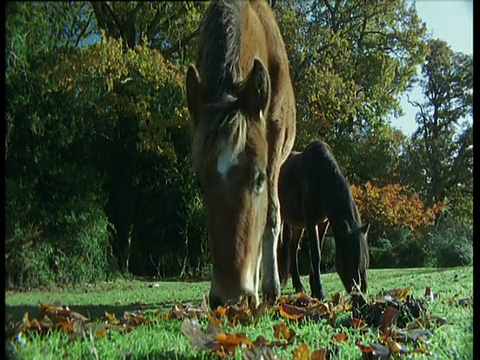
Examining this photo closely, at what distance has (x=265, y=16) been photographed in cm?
226

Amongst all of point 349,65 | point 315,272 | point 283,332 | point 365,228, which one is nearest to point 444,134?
point 349,65

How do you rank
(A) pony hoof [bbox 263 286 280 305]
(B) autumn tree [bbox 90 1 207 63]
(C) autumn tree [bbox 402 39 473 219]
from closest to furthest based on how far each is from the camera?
(B) autumn tree [bbox 90 1 207 63]
(C) autumn tree [bbox 402 39 473 219]
(A) pony hoof [bbox 263 286 280 305]

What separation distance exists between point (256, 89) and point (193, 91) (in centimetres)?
31

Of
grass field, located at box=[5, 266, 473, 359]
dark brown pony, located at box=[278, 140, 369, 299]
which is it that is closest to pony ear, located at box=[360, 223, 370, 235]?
dark brown pony, located at box=[278, 140, 369, 299]

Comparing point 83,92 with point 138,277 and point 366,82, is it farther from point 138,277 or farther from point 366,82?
point 366,82

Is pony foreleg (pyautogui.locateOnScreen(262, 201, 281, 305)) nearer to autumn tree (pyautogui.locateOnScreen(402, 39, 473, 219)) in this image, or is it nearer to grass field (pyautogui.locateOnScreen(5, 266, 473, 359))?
grass field (pyautogui.locateOnScreen(5, 266, 473, 359))

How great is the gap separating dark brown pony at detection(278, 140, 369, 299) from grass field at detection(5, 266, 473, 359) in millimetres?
167

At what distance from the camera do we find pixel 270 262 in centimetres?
281

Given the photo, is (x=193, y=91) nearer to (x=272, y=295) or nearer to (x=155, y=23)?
(x=155, y=23)

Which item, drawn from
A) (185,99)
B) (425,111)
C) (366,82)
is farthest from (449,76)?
(185,99)

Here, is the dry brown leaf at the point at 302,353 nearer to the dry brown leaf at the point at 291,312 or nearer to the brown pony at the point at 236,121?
the brown pony at the point at 236,121

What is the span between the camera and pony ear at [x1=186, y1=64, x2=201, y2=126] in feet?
6.66
